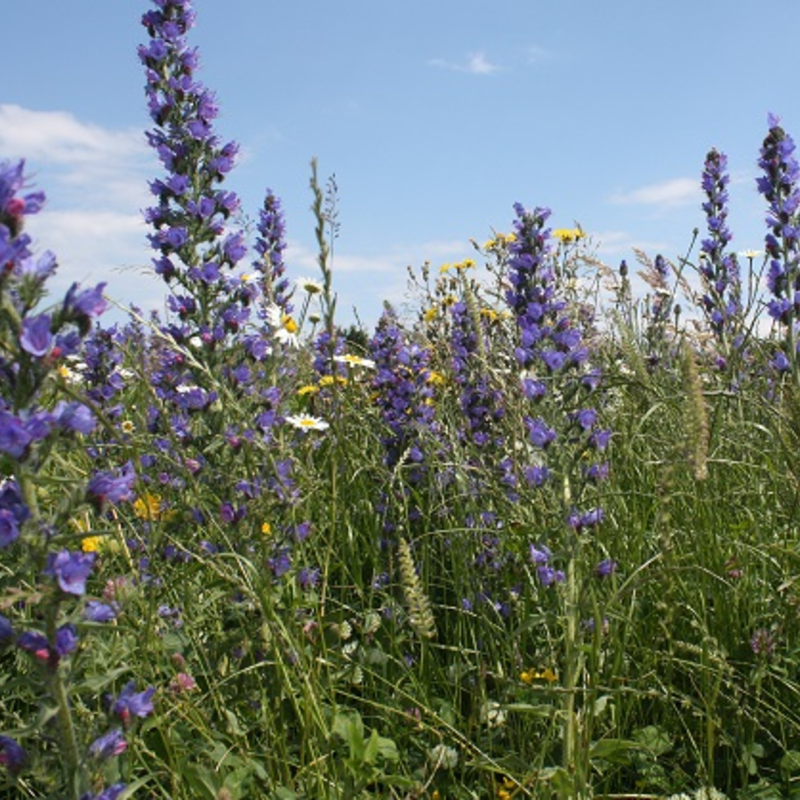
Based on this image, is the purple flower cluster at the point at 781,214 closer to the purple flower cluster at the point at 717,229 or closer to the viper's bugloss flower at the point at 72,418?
the purple flower cluster at the point at 717,229

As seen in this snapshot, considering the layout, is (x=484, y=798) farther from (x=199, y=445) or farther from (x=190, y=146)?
(x=190, y=146)

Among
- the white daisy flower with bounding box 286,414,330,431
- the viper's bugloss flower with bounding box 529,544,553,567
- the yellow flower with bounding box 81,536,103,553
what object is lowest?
the viper's bugloss flower with bounding box 529,544,553,567

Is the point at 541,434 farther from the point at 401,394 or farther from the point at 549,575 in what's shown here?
the point at 401,394

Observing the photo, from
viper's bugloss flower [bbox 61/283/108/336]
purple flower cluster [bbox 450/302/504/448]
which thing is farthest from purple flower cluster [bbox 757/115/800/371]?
viper's bugloss flower [bbox 61/283/108/336]

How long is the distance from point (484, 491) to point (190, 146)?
197 centimetres

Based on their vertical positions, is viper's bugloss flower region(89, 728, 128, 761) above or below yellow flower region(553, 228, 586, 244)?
below

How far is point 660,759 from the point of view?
8.75 ft

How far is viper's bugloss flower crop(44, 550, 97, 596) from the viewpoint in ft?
5.32

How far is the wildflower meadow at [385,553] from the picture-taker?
1.76 m

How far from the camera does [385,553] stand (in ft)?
14.4

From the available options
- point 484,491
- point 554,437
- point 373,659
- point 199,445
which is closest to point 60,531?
point 373,659

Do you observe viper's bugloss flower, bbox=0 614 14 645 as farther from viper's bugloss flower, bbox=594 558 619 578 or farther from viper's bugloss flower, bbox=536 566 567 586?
viper's bugloss flower, bbox=594 558 619 578

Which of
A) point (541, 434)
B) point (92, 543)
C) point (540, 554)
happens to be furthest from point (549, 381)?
point (92, 543)

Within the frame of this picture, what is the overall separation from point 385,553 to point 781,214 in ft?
8.79
